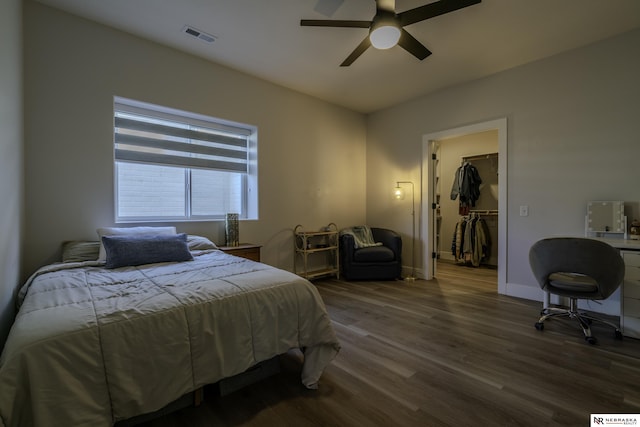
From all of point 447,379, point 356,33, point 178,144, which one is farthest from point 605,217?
point 178,144

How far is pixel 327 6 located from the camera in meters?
2.46

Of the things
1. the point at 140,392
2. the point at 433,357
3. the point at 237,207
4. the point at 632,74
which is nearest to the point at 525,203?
the point at 632,74

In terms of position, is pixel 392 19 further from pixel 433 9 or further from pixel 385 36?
pixel 433 9

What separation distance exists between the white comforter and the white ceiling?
92.5 inches

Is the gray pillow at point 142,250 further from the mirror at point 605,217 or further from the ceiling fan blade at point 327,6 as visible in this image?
the mirror at point 605,217

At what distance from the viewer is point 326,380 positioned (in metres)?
1.90

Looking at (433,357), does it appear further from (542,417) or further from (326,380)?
(326,380)

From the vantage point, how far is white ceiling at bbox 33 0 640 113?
8.25ft

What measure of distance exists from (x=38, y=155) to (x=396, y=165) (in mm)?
4599

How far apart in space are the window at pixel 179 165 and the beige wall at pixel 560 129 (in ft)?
10.3

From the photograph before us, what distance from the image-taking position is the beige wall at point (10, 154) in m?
1.71

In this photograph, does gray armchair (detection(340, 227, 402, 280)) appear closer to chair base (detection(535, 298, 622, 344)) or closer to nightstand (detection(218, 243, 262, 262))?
nightstand (detection(218, 243, 262, 262))

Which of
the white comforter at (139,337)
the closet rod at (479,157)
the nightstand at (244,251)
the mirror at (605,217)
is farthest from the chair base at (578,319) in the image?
the closet rod at (479,157)

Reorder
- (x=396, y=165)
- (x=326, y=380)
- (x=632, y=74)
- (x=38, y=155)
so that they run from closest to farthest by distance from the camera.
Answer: (x=326, y=380) < (x=38, y=155) < (x=632, y=74) < (x=396, y=165)
